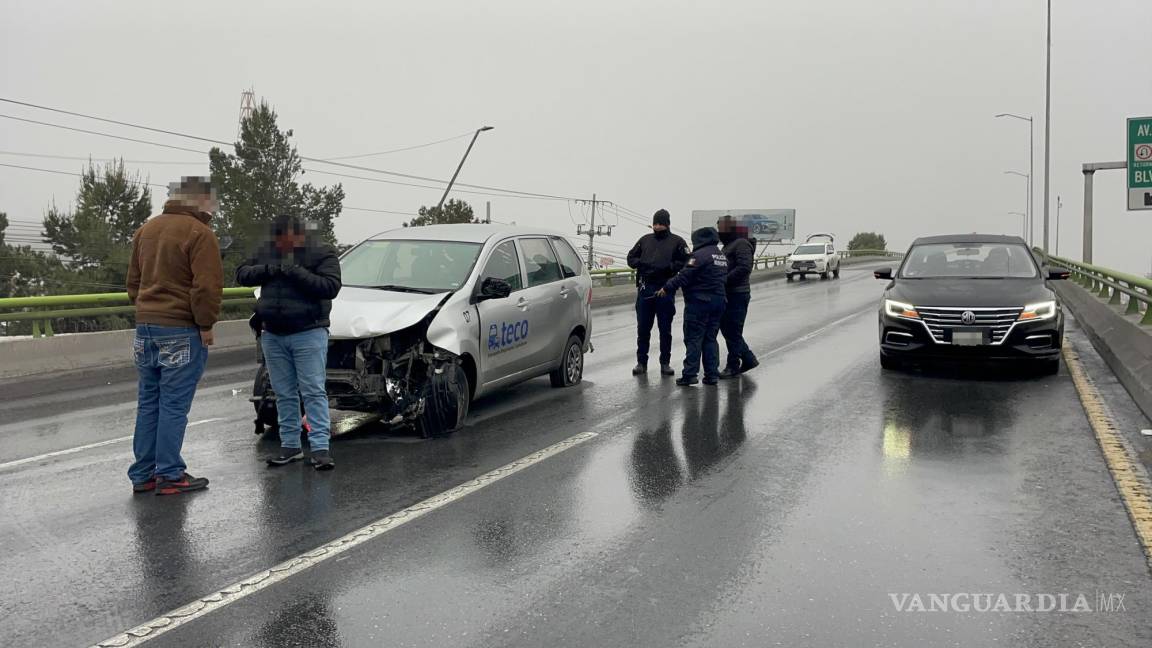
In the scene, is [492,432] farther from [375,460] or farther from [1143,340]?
[1143,340]

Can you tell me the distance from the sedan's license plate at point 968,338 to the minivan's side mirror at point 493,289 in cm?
517

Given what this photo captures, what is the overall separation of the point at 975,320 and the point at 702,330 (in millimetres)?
2924

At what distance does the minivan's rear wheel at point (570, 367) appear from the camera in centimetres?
1043

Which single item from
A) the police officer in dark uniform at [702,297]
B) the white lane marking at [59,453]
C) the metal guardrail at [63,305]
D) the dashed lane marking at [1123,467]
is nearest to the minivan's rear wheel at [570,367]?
the police officer in dark uniform at [702,297]

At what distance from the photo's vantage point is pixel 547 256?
10156 mm

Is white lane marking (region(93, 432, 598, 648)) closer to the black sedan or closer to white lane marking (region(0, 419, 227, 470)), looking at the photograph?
white lane marking (region(0, 419, 227, 470))

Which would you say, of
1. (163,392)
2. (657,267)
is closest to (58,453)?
(163,392)

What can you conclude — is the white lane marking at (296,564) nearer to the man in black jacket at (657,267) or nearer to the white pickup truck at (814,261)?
the man in black jacket at (657,267)

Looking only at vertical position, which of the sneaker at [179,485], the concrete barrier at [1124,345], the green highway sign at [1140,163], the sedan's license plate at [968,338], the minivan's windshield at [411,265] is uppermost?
the green highway sign at [1140,163]

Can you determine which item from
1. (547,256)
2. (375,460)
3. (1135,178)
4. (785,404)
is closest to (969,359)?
(785,404)

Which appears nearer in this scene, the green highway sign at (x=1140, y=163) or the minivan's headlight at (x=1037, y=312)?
the minivan's headlight at (x=1037, y=312)

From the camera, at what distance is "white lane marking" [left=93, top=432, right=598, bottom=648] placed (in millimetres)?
3979

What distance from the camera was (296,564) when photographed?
15.6ft

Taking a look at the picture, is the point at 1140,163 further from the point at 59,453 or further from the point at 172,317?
the point at 59,453
